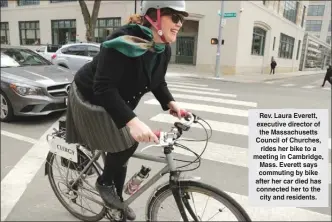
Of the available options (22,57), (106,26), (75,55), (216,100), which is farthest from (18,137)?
(106,26)

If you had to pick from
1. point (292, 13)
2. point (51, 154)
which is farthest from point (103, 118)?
point (292, 13)

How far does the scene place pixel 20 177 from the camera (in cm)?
351

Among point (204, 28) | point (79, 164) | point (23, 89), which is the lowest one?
point (79, 164)

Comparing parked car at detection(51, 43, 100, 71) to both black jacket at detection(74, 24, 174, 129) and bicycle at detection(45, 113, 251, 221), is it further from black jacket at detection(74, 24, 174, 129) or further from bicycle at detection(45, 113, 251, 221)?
black jacket at detection(74, 24, 174, 129)

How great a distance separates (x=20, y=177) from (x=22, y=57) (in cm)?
397

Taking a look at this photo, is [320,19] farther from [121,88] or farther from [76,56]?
[121,88]

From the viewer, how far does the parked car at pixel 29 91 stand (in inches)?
214

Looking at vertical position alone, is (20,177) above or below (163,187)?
below

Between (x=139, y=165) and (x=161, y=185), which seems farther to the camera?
(x=139, y=165)

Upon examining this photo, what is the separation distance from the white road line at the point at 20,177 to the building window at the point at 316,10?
242 feet

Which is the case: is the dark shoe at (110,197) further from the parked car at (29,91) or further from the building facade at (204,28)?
the building facade at (204,28)

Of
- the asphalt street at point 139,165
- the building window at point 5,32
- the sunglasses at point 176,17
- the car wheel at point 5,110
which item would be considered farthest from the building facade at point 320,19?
the sunglasses at point 176,17

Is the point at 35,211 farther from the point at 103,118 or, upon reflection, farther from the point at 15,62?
the point at 15,62

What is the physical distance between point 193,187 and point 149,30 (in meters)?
1.04
